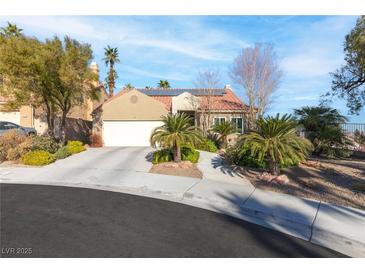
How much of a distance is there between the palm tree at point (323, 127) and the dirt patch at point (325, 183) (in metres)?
3.24

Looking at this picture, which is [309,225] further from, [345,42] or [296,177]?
[345,42]

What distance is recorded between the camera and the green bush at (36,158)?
12.8 metres

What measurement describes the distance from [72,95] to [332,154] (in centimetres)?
1582

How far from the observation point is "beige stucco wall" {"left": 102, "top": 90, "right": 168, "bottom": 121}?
21.2 m

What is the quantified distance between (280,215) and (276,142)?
11.2 feet

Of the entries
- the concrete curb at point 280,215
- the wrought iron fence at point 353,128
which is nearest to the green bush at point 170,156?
the concrete curb at point 280,215

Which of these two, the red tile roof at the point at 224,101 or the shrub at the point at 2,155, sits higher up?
the red tile roof at the point at 224,101

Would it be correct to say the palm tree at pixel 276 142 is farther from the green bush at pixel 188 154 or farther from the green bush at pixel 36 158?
the green bush at pixel 36 158

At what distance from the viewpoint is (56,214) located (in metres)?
6.26

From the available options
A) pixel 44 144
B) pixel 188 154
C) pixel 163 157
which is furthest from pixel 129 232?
pixel 44 144

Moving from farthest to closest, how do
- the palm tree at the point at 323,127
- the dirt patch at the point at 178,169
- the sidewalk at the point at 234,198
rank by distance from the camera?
1. the palm tree at the point at 323,127
2. the dirt patch at the point at 178,169
3. the sidewalk at the point at 234,198

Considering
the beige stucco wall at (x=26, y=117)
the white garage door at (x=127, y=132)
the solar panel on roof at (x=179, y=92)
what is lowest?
the white garage door at (x=127, y=132)

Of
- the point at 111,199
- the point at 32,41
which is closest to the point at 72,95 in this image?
the point at 32,41

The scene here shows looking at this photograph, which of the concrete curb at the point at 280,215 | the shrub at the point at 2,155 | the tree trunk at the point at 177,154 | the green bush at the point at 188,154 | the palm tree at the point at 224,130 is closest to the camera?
the concrete curb at the point at 280,215
